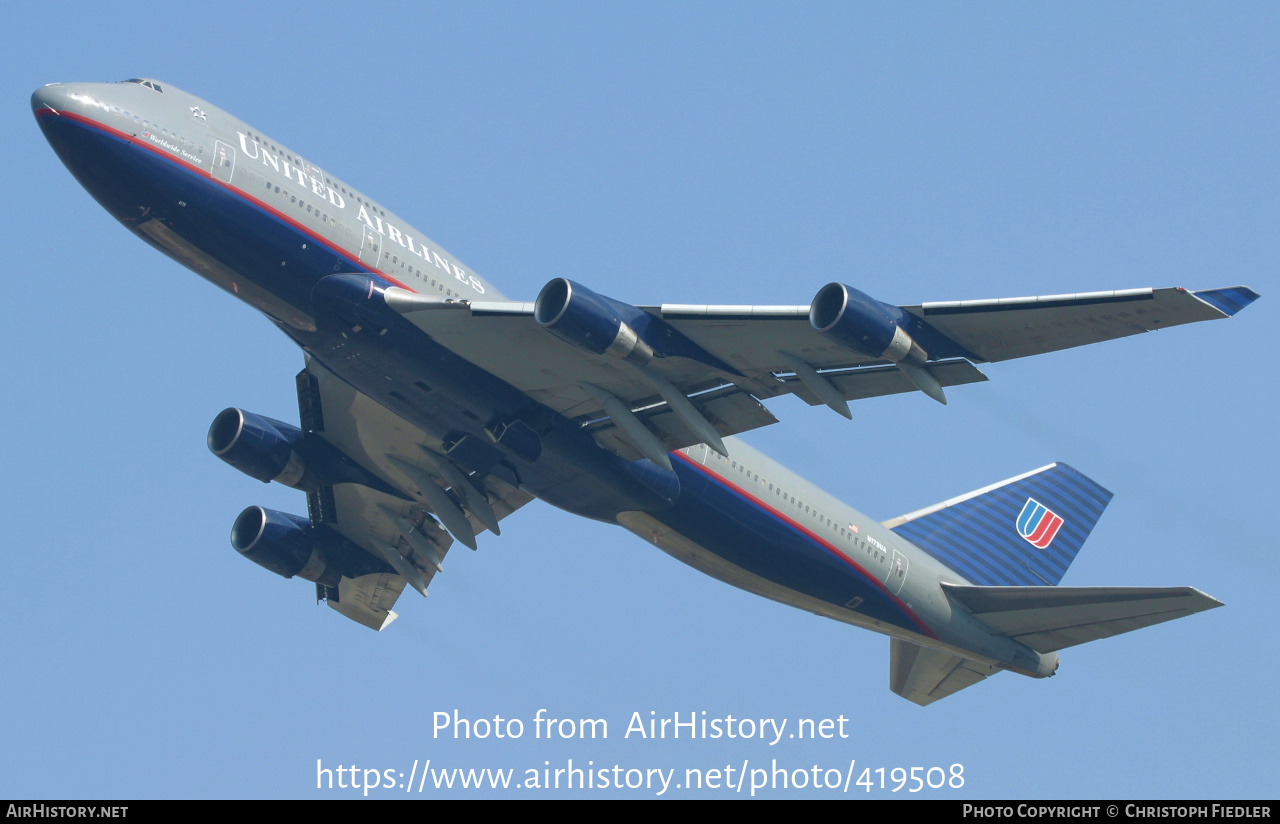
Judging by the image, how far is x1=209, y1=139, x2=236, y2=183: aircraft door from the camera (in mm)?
27984

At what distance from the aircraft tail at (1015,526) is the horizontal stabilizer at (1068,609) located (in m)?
1.86

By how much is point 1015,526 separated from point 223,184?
24179mm

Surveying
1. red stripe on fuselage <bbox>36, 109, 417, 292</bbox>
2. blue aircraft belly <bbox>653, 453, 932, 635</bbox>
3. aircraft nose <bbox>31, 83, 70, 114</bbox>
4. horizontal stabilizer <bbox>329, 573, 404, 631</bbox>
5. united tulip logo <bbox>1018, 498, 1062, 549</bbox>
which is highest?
united tulip logo <bbox>1018, 498, 1062, 549</bbox>

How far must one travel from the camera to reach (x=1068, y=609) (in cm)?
3475

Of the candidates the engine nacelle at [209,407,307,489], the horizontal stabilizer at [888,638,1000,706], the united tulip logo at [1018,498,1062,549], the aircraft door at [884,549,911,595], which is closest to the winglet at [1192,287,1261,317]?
the aircraft door at [884,549,911,595]

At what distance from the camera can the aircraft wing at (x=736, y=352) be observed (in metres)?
25.5

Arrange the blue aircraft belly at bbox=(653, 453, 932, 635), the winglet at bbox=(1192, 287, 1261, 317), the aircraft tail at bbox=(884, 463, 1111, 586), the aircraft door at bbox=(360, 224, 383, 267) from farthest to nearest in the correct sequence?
the aircraft tail at bbox=(884, 463, 1111, 586) → the blue aircraft belly at bbox=(653, 453, 932, 635) → the aircraft door at bbox=(360, 224, 383, 267) → the winglet at bbox=(1192, 287, 1261, 317)

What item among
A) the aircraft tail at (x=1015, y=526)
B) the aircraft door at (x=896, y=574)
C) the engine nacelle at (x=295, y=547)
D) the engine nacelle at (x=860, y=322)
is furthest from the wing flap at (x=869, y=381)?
the engine nacelle at (x=295, y=547)

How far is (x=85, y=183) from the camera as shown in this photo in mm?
27484

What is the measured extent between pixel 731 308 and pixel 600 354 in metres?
2.72

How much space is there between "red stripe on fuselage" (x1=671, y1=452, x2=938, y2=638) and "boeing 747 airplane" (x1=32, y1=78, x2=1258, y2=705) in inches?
2.4

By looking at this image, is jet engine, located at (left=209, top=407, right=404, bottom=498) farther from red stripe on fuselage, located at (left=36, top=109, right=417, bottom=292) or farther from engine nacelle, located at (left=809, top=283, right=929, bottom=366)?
engine nacelle, located at (left=809, top=283, right=929, bottom=366)

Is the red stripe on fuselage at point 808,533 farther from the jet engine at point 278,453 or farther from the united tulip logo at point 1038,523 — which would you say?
the jet engine at point 278,453

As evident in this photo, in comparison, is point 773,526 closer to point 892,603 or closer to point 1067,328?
point 892,603
